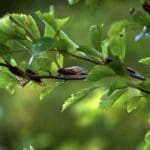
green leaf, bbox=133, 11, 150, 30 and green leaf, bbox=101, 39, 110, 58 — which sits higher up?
green leaf, bbox=133, 11, 150, 30

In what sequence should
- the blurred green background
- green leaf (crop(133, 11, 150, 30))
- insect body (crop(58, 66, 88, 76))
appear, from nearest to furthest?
green leaf (crop(133, 11, 150, 30)) < insect body (crop(58, 66, 88, 76)) < the blurred green background

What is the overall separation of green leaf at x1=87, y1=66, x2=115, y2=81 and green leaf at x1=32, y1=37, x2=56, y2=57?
0.15ft

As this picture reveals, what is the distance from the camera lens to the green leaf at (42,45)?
23.1 inches

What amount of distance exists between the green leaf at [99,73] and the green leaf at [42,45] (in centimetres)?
5

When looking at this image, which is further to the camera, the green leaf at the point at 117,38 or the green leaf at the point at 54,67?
the green leaf at the point at 54,67

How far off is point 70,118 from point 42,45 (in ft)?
7.66

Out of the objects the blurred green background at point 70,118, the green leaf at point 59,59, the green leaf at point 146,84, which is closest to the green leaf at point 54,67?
the green leaf at point 59,59

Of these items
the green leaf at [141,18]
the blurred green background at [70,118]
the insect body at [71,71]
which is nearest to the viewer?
the green leaf at [141,18]

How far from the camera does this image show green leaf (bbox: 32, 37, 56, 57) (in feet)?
1.92

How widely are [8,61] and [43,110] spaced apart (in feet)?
7.98

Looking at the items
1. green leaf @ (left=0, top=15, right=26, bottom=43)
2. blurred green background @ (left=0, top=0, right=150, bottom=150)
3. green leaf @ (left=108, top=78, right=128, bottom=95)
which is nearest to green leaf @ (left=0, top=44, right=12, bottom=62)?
green leaf @ (left=0, top=15, right=26, bottom=43)

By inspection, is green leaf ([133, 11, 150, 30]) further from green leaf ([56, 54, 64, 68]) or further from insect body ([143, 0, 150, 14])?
green leaf ([56, 54, 64, 68])

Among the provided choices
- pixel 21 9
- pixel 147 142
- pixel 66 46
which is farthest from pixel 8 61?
pixel 21 9

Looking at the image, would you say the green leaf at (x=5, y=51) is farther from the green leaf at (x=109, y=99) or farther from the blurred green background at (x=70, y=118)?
the blurred green background at (x=70, y=118)
